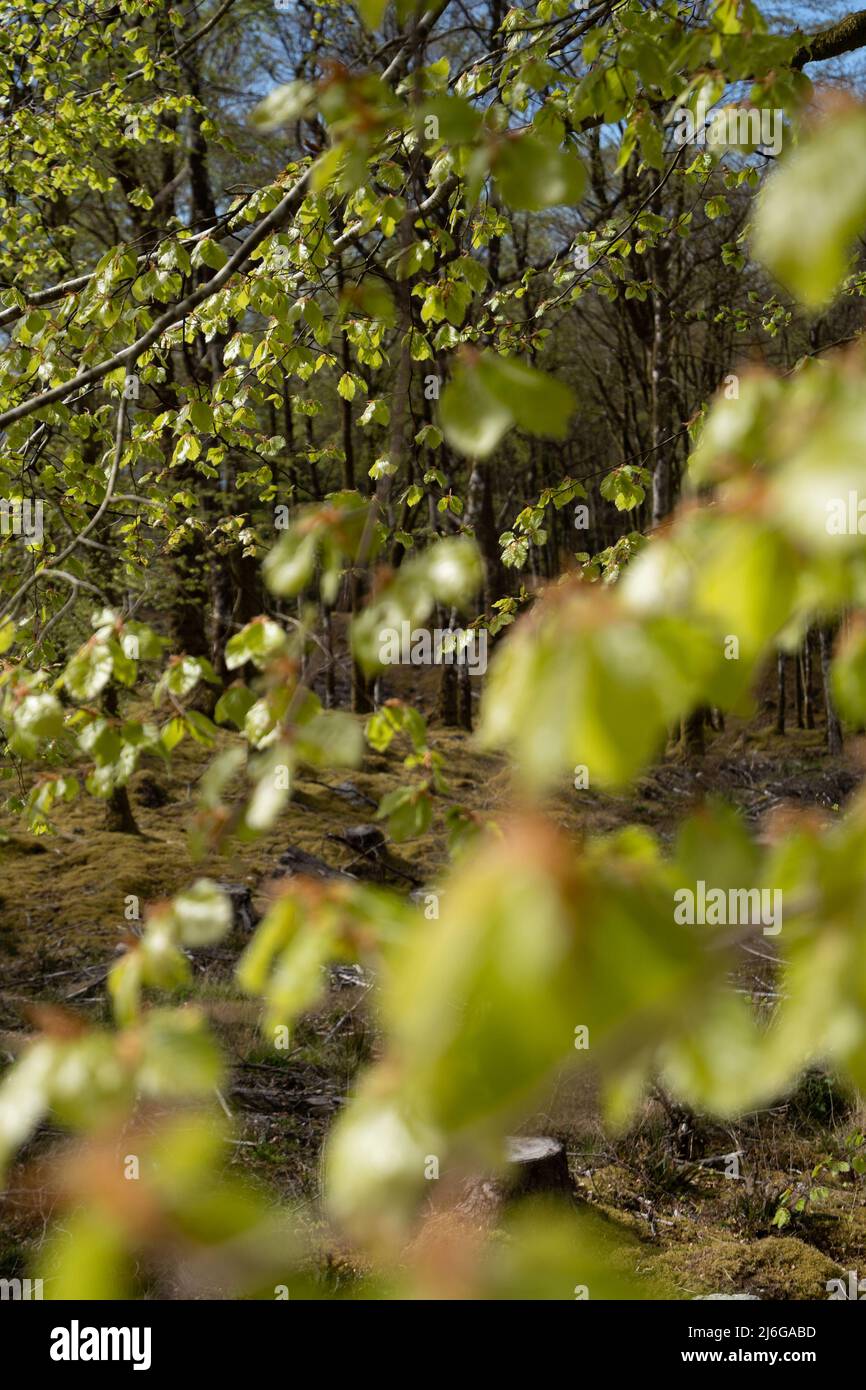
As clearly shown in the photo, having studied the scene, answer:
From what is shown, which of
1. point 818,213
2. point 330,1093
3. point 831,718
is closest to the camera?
point 818,213

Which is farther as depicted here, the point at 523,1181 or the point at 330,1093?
the point at 330,1093

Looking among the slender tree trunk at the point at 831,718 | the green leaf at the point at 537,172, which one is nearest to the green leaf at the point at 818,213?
the green leaf at the point at 537,172

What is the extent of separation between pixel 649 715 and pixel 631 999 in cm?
23

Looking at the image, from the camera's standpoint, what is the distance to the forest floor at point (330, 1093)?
4.70 meters

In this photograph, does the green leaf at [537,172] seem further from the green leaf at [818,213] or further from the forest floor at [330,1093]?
the forest floor at [330,1093]

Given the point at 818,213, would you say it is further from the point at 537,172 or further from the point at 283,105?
the point at 283,105

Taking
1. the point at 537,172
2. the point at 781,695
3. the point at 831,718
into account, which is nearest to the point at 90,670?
the point at 537,172

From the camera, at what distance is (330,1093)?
586cm

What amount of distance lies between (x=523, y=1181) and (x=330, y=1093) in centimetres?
152

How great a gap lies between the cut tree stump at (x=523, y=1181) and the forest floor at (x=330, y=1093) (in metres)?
0.41

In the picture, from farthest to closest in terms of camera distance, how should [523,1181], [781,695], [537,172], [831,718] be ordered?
[781,695], [831,718], [523,1181], [537,172]

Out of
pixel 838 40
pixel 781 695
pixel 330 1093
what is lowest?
pixel 330 1093

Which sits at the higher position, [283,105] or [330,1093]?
[283,105]

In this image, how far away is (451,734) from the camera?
16.1 meters
